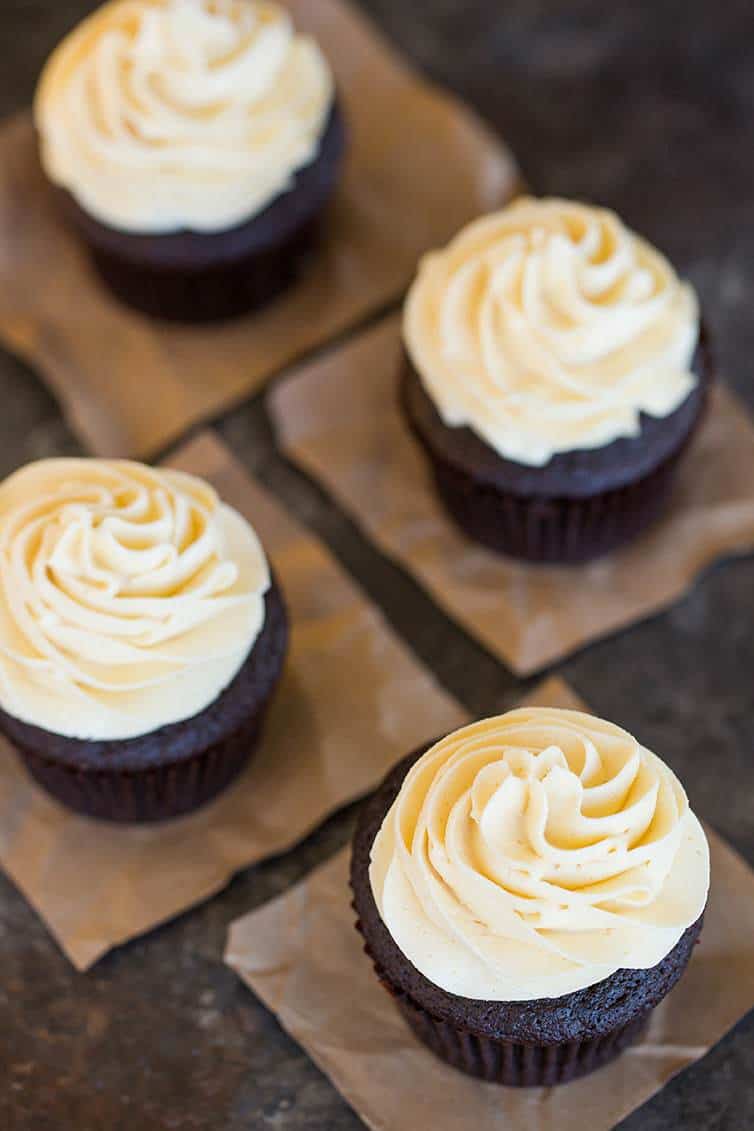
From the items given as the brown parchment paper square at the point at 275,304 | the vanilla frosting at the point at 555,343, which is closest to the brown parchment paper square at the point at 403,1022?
the vanilla frosting at the point at 555,343

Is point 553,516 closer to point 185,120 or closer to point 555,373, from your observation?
point 555,373

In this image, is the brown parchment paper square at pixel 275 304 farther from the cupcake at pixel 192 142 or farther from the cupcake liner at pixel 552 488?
the cupcake liner at pixel 552 488

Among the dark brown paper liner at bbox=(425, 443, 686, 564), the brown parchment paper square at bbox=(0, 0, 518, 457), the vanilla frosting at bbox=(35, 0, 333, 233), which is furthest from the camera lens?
the brown parchment paper square at bbox=(0, 0, 518, 457)

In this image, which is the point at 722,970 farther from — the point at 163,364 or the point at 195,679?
the point at 163,364

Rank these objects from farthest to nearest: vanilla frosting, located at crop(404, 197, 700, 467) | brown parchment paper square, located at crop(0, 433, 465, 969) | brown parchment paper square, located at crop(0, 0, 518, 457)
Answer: brown parchment paper square, located at crop(0, 0, 518, 457) → vanilla frosting, located at crop(404, 197, 700, 467) → brown parchment paper square, located at crop(0, 433, 465, 969)

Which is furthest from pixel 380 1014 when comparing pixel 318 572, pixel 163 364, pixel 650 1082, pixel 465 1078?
pixel 163 364

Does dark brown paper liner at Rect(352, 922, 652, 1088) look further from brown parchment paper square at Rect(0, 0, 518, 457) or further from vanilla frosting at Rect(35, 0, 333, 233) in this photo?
vanilla frosting at Rect(35, 0, 333, 233)

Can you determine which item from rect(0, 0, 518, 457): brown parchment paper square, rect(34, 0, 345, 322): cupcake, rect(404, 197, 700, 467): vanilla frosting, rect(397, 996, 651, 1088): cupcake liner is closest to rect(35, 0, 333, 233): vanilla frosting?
rect(34, 0, 345, 322): cupcake
